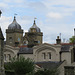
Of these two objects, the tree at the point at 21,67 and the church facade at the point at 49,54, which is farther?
the church facade at the point at 49,54

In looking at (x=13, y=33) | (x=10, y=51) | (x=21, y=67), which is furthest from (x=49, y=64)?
(x=13, y=33)

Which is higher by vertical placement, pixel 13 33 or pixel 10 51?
pixel 13 33

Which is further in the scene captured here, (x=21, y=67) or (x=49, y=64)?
(x=49, y=64)

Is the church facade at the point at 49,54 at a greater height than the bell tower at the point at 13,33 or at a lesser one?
lesser

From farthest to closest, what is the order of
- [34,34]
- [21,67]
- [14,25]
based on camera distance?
1. [14,25]
2. [34,34]
3. [21,67]

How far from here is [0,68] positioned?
39.2 metres

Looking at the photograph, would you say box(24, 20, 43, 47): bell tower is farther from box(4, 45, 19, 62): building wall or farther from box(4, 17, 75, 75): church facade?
box(4, 17, 75, 75): church facade

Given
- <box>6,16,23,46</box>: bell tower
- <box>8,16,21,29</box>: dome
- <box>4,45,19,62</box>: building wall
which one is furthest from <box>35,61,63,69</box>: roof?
<box>8,16,21,29</box>: dome

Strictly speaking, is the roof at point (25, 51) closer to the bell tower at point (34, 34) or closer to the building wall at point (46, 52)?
the building wall at point (46, 52)

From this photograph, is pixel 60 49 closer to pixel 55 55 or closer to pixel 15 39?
pixel 55 55

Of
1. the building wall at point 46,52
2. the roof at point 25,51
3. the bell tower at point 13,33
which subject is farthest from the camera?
the bell tower at point 13,33

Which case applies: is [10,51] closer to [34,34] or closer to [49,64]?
[49,64]

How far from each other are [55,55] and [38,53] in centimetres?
363

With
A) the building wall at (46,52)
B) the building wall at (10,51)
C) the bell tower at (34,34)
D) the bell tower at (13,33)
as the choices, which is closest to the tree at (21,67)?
the building wall at (46,52)
